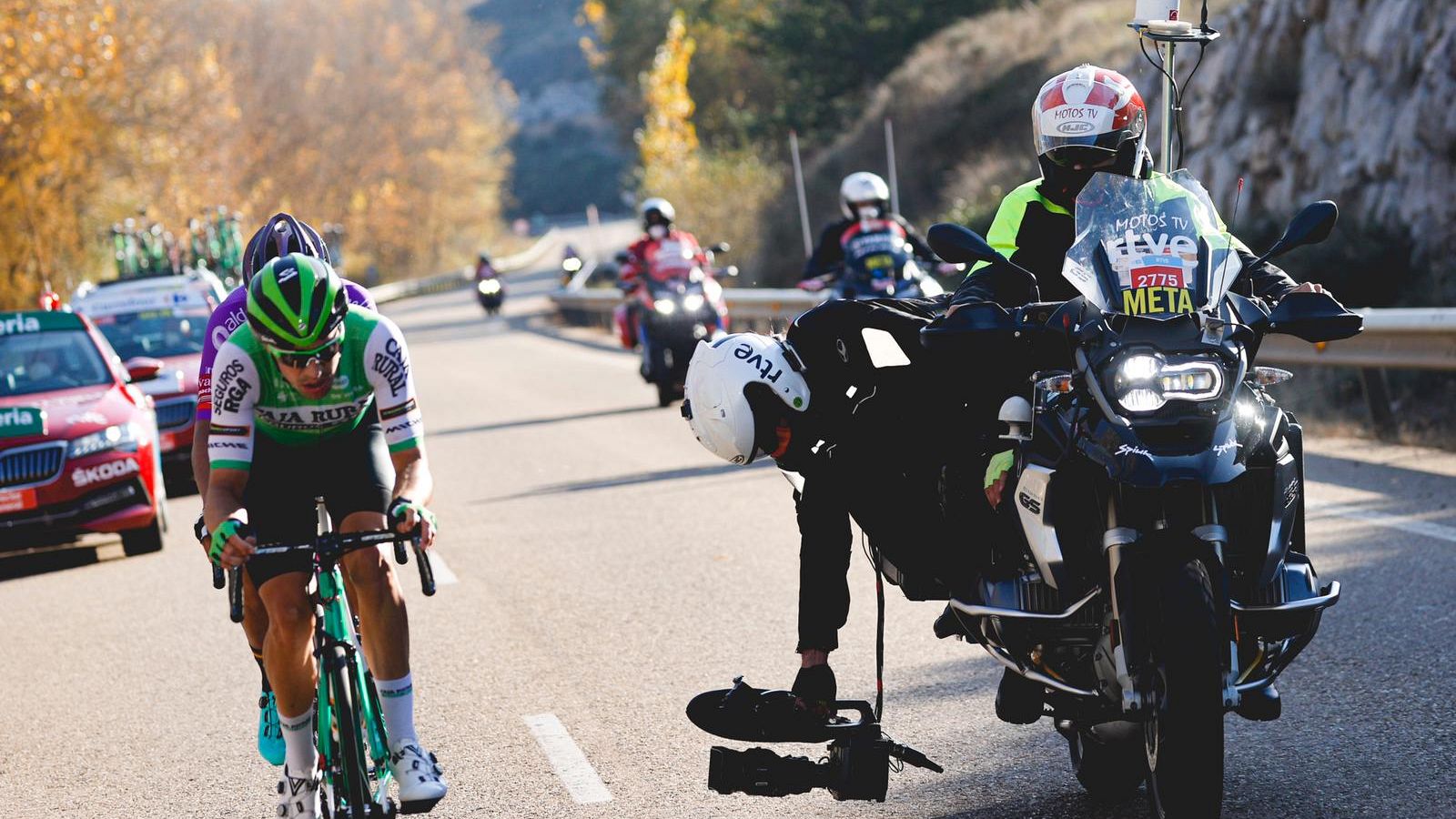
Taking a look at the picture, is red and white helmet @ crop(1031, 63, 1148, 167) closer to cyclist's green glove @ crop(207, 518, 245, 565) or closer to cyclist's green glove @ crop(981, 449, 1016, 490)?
cyclist's green glove @ crop(981, 449, 1016, 490)

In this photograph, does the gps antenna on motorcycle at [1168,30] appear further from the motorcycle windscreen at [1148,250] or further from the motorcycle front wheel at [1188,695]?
the motorcycle front wheel at [1188,695]

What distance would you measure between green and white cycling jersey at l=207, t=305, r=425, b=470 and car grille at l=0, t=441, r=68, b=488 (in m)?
7.12

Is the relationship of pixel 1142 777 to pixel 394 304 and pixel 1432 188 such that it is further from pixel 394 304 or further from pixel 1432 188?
pixel 394 304

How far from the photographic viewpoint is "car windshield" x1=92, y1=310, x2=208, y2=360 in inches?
649

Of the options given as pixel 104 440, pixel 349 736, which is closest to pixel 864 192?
pixel 104 440

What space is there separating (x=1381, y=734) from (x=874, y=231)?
859 centimetres

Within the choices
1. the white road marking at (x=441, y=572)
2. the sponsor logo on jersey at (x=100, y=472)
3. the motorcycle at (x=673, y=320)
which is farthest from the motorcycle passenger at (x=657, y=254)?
the white road marking at (x=441, y=572)

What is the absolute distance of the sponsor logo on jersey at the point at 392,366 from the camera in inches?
213

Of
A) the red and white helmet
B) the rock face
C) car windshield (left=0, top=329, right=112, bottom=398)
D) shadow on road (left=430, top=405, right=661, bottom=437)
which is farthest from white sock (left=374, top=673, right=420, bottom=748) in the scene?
shadow on road (left=430, top=405, right=661, bottom=437)

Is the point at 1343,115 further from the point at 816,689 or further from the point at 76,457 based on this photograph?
the point at 816,689

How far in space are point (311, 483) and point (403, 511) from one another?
677 mm

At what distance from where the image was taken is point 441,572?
10484 millimetres

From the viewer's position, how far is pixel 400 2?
347 feet

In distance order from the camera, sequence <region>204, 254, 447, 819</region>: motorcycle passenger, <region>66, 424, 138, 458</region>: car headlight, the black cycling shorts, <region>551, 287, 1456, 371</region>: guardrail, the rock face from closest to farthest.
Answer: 1. <region>204, 254, 447, 819</region>: motorcycle passenger
2. the black cycling shorts
3. <region>551, 287, 1456, 371</region>: guardrail
4. <region>66, 424, 138, 458</region>: car headlight
5. the rock face
